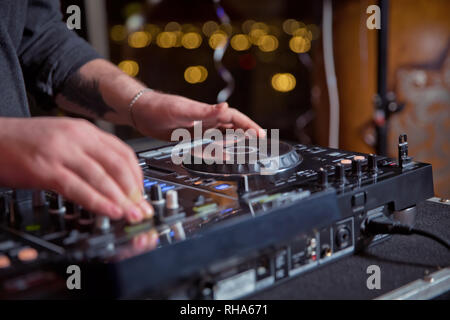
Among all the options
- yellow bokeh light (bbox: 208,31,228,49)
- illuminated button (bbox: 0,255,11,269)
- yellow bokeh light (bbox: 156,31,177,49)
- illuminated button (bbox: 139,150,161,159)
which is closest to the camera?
illuminated button (bbox: 0,255,11,269)

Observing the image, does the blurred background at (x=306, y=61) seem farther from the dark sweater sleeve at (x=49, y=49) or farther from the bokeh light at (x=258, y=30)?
the dark sweater sleeve at (x=49, y=49)

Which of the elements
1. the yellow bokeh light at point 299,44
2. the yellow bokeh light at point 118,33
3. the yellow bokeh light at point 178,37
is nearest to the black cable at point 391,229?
the yellow bokeh light at point 118,33

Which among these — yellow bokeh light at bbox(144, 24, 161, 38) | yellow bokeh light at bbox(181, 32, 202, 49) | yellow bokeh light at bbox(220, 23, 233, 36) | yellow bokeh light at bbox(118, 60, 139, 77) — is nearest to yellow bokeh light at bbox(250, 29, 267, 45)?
yellow bokeh light at bbox(220, 23, 233, 36)

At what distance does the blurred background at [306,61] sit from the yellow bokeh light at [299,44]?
18mm

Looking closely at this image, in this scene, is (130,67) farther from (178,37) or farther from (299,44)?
(299,44)

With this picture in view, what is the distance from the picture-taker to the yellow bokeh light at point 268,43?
16.5 ft

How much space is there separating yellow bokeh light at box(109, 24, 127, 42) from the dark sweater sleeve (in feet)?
8.55

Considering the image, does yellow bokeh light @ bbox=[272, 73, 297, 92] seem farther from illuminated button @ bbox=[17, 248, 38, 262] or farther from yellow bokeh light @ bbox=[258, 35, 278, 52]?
illuminated button @ bbox=[17, 248, 38, 262]

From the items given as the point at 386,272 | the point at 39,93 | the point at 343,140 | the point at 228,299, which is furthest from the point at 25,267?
the point at 343,140

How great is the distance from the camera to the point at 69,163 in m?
0.58

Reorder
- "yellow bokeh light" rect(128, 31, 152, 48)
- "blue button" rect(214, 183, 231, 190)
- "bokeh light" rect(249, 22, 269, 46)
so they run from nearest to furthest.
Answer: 1. "blue button" rect(214, 183, 231, 190)
2. "yellow bokeh light" rect(128, 31, 152, 48)
3. "bokeh light" rect(249, 22, 269, 46)

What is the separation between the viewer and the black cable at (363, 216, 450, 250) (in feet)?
2.74

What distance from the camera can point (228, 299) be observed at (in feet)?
2.26
